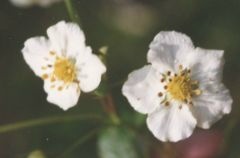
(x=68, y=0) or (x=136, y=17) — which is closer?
(x=68, y=0)

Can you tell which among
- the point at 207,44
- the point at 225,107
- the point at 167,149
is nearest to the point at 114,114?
the point at 167,149

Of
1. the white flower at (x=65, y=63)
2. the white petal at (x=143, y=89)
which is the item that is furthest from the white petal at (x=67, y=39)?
the white petal at (x=143, y=89)

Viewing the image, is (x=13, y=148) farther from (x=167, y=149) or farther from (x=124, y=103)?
(x=167, y=149)

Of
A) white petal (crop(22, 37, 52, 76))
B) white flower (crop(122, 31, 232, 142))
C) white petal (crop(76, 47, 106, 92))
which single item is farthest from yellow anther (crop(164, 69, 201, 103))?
white petal (crop(22, 37, 52, 76))

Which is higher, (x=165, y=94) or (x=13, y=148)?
(x=165, y=94)

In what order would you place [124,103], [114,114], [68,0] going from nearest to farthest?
1. [68,0]
2. [114,114]
3. [124,103]

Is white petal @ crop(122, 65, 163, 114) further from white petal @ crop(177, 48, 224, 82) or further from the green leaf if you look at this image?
the green leaf

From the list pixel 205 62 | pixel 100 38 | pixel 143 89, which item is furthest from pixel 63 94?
pixel 100 38
